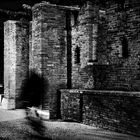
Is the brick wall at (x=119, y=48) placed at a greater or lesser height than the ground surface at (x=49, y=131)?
greater

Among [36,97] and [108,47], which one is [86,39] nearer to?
[108,47]

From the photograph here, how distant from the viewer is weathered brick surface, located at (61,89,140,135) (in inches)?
252

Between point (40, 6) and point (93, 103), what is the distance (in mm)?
3779

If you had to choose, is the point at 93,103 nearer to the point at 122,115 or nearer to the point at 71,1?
the point at 122,115

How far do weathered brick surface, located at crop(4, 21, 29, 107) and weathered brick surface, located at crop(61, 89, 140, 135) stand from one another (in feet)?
8.80

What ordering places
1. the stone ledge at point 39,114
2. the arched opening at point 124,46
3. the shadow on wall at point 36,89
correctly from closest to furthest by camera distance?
the arched opening at point 124,46
the stone ledge at point 39,114
the shadow on wall at point 36,89

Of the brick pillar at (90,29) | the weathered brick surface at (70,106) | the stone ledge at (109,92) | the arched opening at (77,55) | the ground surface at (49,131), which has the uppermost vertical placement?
the brick pillar at (90,29)

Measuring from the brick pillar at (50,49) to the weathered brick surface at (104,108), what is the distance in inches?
18.0

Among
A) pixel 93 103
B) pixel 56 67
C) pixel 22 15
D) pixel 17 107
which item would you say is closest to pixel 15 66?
pixel 17 107

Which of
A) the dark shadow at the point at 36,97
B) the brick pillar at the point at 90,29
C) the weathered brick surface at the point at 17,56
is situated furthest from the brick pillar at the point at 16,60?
the brick pillar at the point at 90,29

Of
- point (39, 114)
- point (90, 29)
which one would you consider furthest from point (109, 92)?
point (39, 114)

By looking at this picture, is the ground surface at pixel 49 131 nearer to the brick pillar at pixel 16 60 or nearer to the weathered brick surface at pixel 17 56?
the brick pillar at pixel 16 60

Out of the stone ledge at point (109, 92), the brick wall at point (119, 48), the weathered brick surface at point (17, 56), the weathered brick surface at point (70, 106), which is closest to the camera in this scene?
the stone ledge at point (109, 92)

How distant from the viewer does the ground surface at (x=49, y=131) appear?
21.1ft
